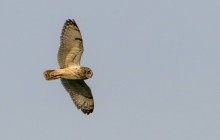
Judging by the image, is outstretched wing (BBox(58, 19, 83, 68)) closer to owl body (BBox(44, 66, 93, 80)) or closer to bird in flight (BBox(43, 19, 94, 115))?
bird in flight (BBox(43, 19, 94, 115))

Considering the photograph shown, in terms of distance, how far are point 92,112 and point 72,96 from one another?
2.98 feet

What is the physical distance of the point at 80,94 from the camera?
79.9 ft

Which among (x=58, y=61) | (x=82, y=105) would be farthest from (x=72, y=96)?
(x=58, y=61)

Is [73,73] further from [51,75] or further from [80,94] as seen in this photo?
[80,94]

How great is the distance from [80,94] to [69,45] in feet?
7.65

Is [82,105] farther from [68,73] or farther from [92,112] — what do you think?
[68,73]

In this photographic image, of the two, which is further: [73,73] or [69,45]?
[69,45]

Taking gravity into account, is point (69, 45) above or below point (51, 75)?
above

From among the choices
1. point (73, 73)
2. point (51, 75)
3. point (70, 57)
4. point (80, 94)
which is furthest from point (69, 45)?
point (80, 94)

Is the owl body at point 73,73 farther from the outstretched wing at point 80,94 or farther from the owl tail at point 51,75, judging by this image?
the outstretched wing at point 80,94

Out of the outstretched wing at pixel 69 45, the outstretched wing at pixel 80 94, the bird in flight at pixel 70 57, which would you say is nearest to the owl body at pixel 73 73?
the bird in flight at pixel 70 57

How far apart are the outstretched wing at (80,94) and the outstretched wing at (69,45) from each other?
1.25 m

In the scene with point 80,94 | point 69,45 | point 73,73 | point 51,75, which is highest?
point 69,45

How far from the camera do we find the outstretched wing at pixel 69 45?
22.7 m
